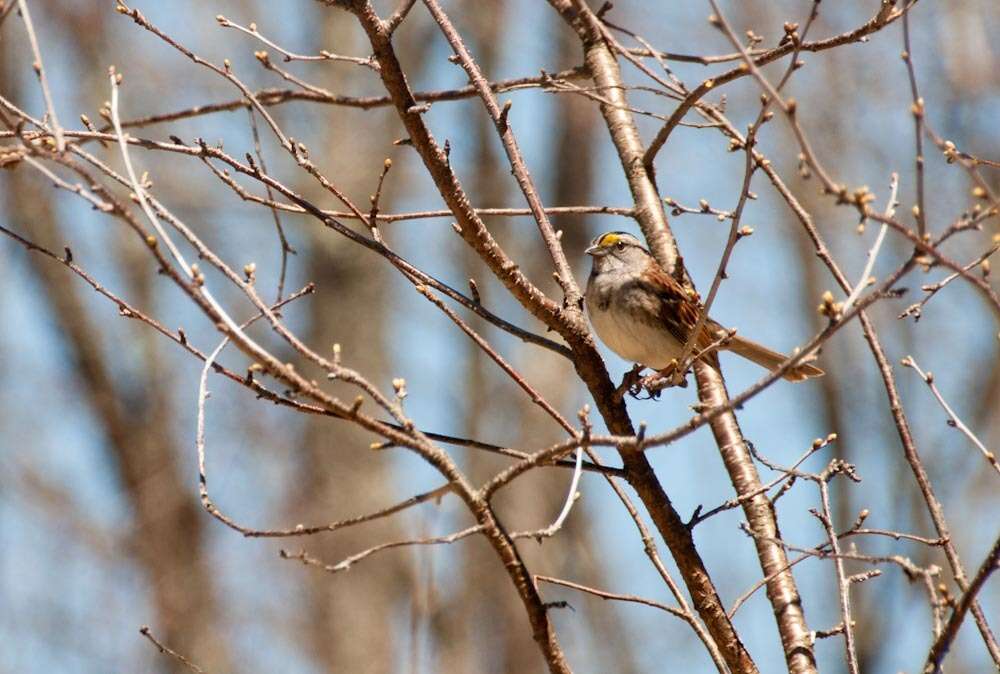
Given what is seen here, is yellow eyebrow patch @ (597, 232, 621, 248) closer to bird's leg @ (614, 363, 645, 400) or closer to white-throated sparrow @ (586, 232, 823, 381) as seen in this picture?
white-throated sparrow @ (586, 232, 823, 381)

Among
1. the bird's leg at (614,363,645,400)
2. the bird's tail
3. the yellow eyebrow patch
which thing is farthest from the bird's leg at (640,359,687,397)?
the yellow eyebrow patch

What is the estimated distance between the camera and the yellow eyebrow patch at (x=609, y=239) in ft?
19.5

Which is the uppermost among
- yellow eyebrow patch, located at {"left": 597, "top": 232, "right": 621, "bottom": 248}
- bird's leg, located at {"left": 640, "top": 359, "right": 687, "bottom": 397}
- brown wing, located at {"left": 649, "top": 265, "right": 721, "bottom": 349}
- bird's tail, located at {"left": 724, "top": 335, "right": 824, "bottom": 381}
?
yellow eyebrow patch, located at {"left": 597, "top": 232, "right": 621, "bottom": 248}

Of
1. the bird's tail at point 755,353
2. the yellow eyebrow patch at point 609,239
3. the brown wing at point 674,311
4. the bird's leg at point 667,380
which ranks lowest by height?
the bird's leg at point 667,380

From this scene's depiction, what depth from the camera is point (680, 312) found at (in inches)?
210

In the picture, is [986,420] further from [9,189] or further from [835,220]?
[9,189]

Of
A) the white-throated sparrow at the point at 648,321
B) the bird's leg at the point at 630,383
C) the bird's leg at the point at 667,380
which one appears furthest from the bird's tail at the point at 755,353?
the bird's leg at the point at 667,380

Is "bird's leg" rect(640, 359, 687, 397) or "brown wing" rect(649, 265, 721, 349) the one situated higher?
"brown wing" rect(649, 265, 721, 349)

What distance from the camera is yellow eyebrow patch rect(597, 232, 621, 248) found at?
19.5 ft

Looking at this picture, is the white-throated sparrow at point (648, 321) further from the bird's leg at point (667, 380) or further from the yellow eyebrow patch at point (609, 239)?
the bird's leg at point (667, 380)

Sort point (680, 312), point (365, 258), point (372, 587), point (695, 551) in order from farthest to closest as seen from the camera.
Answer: point (365, 258)
point (372, 587)
point (680, 312)
point (695, 551)

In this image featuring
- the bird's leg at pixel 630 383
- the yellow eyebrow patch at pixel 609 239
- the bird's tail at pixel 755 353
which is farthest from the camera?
the yellow eyebrow patch at pixel 609 239

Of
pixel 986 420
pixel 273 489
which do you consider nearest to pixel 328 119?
pixel 273 489

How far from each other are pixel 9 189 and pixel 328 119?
11.2 feet
